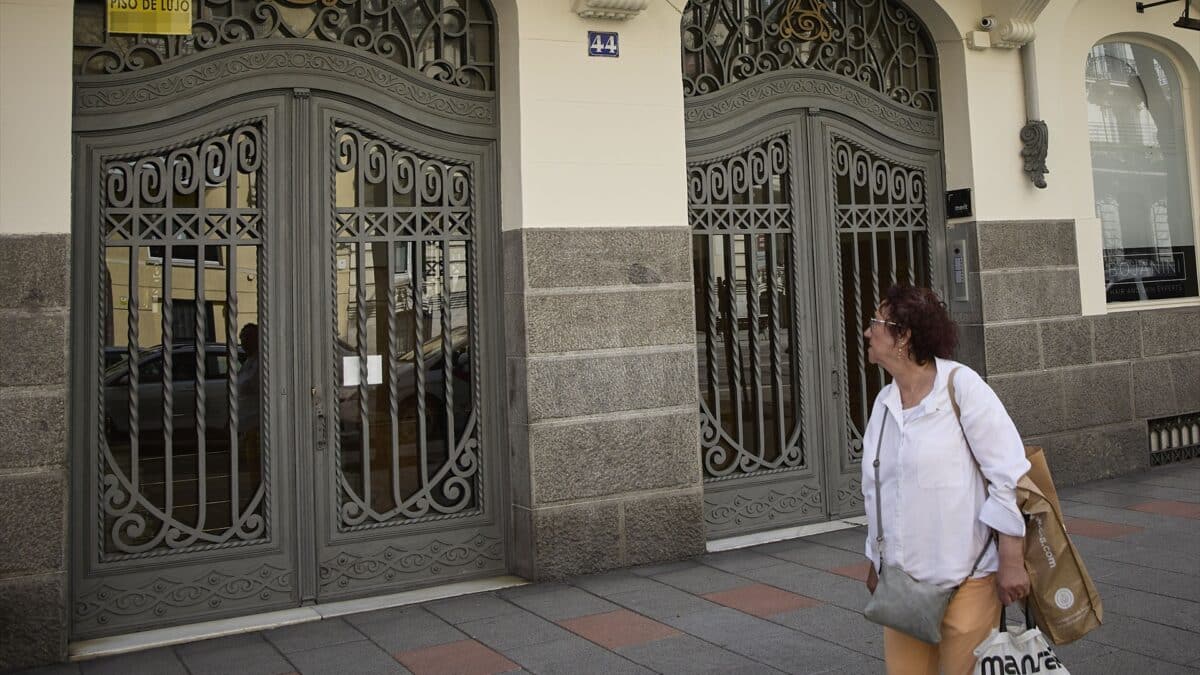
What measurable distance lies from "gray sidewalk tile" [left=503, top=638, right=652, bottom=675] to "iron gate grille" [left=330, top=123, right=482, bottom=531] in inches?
58.7

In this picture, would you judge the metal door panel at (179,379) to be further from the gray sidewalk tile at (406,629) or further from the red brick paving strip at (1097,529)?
the red brick paving strip at (1097,529)

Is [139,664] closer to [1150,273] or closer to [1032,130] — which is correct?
[1032,130]

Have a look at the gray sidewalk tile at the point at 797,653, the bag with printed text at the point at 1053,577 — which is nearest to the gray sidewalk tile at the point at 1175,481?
the gray sidewalk tile at the point at 797,653

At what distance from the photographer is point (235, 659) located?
4.89 metres

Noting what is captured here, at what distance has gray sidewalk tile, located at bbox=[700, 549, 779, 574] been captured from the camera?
6.31 meters

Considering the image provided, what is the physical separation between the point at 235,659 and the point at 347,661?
56 cm

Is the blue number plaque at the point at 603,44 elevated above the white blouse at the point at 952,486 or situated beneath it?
elevated above

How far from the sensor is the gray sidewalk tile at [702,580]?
5.87 m

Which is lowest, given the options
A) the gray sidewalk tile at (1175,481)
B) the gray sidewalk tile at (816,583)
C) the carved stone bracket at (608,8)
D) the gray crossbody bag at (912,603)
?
the gray sidewalk tile at (816,583)

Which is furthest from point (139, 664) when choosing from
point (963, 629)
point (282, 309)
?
point (963, 629)

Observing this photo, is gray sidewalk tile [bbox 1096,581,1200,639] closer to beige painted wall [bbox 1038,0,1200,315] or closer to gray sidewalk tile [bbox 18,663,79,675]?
beige painted wall [bbox 1038,0,1200,315]

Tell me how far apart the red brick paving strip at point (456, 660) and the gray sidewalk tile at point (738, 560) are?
1.91m

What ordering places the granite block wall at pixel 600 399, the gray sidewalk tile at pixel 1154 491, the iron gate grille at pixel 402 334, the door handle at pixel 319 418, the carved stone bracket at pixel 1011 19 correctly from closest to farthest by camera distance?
the door handle at pixel 319 418
the iron gate grille at pixel 402 334
the granite block wall at pixel 600 399
the gray sidewalk tile at pixel 1154 491
the carved stone bracket at pixel 1011 19

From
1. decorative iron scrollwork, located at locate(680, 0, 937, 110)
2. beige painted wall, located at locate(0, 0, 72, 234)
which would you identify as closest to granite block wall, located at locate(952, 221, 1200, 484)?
decorative iron scrollwork, located at locate(680, 0, 937, 110)
